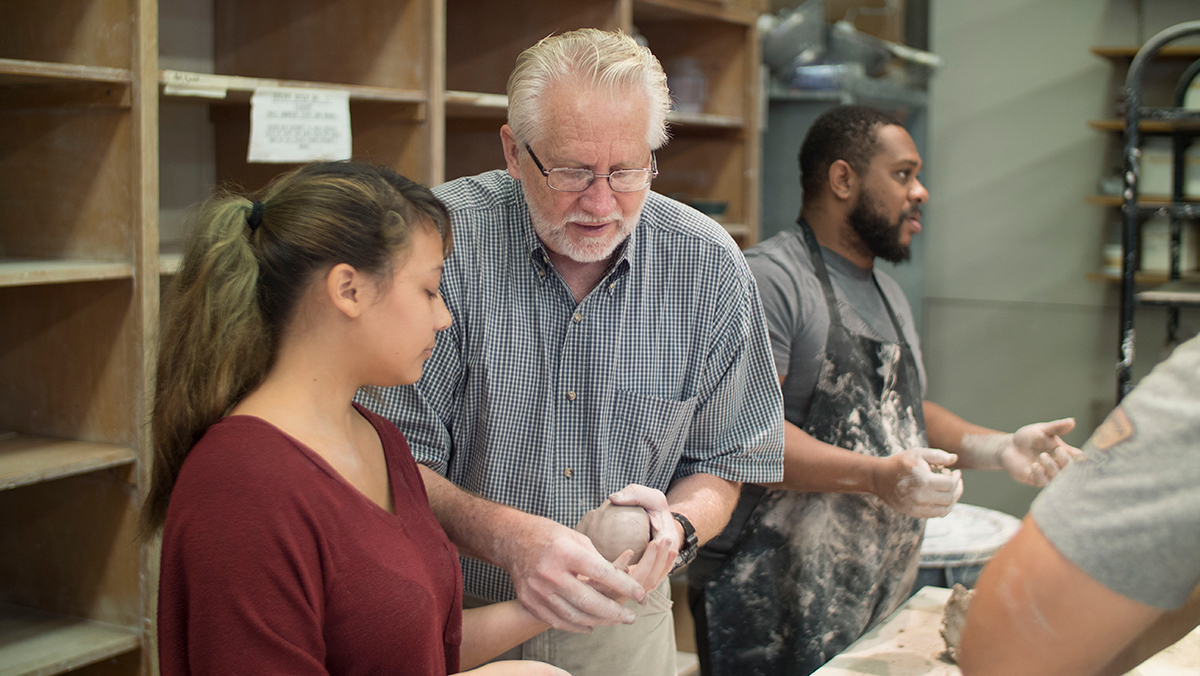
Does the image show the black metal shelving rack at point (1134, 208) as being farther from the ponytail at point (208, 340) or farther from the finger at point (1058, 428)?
the ponytail at point (208, 340)

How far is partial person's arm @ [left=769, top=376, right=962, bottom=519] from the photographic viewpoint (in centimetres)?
175

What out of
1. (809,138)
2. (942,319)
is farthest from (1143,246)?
(809,138)

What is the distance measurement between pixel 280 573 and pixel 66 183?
1.16m

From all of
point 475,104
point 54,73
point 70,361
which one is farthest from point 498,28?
point 70,361

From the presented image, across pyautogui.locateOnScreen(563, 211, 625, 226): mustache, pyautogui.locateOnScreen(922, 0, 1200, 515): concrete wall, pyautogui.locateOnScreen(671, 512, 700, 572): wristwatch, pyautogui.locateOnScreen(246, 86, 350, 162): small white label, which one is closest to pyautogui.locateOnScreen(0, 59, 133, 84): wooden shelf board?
pyautogui.locateOnScreen(246, 86, 350, 162): small white label

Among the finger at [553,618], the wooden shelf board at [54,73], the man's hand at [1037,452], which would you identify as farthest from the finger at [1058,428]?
the wooden shelf board at [54,73]

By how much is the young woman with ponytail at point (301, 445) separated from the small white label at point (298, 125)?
779mm

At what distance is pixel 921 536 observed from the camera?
2.03 metres

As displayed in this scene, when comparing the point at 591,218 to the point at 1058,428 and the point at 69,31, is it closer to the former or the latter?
the point at 69,31

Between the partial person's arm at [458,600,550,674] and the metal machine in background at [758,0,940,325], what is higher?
the metal machine in background at [758,0,940,325]

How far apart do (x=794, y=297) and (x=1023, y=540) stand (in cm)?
126

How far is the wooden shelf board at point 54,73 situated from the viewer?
1.45 meters

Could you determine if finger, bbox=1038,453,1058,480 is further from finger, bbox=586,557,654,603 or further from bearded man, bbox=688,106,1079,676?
finger, bbox=586,557,654,603

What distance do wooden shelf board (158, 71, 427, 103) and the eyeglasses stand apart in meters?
0.75
